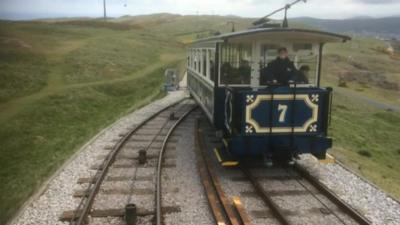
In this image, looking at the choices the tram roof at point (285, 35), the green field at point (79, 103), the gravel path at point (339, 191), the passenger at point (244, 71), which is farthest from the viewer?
the green field at point (79, 103)

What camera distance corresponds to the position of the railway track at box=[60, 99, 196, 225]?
25.4 feet

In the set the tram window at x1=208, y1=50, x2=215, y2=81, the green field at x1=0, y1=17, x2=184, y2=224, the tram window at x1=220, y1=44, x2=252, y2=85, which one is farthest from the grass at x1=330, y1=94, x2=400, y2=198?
the green field at x1=0, y1=17, x2=184, y2=224

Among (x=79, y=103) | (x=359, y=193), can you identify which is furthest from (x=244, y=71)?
(x=79, y=103)

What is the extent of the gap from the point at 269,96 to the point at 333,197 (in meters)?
2.61

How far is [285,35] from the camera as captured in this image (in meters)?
10.0

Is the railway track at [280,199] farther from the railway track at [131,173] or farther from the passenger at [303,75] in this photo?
the passenger at [303,75]

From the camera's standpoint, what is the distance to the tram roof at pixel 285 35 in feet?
32.1

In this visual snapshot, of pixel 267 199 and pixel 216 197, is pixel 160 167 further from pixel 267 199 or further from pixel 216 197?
pixel 267 199

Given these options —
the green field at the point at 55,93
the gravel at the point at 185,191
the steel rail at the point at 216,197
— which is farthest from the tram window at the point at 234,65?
the green field at the point at 55,93

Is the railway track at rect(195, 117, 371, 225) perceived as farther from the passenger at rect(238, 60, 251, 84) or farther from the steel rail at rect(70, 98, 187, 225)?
the steel rail at rect(70, 98, 187, 225)

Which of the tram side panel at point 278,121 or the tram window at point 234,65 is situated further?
the tram window at point 234,65

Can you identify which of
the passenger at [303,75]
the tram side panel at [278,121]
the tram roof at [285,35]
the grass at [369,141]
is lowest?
the grass at [369,141]

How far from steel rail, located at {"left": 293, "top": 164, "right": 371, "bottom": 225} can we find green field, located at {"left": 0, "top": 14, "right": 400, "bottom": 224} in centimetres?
253

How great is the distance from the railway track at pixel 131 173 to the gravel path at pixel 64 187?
0.76 ft
